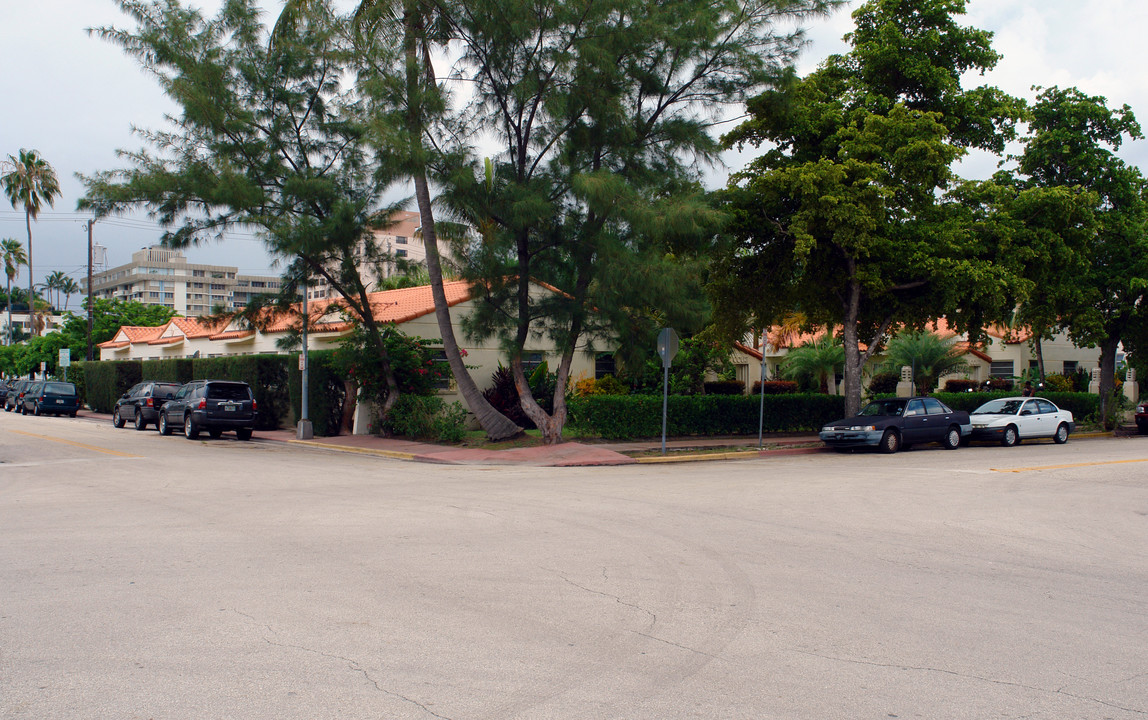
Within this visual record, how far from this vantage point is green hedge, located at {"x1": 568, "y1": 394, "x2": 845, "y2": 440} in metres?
24.7

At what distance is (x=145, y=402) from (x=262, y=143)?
1218 cm

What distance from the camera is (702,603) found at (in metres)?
6.72

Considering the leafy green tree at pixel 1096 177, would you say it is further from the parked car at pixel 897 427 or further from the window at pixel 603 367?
the window at pixel 603 367

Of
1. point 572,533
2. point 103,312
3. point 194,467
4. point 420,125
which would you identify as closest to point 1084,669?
point 572,533

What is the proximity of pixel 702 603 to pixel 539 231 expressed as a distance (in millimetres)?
15835

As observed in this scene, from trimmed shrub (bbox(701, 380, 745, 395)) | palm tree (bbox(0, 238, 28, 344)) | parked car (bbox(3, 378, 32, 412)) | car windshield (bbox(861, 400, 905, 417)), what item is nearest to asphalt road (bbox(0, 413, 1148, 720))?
car windshield (bbox(861, 400, 905, 417))

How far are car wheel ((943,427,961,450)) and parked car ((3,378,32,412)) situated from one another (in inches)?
1759

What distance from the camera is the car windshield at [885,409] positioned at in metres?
23.6

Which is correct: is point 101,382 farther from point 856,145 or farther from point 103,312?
point 856,145

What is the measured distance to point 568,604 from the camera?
6609 mm

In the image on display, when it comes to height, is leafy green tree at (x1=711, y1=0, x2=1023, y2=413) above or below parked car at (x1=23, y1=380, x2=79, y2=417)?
above

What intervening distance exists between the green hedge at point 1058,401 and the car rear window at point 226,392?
24.3m

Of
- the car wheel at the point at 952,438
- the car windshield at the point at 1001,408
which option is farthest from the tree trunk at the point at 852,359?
the car windshield at the point at 1001,408

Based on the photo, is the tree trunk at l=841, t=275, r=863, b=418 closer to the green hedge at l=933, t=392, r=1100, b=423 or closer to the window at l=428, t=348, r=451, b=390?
the green hedge at l=933, t=392, r=1100, b=423
